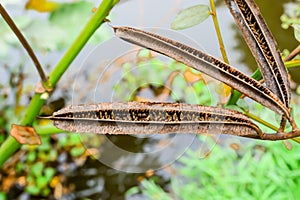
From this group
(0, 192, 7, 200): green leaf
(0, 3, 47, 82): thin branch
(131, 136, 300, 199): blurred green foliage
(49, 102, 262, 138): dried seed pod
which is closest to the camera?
(49, 102, 262, 138): dried seed pod

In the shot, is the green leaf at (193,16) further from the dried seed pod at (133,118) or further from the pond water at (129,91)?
the pond water at (129,91)

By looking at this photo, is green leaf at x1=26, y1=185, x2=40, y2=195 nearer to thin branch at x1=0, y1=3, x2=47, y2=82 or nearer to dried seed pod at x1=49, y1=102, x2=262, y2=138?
thin branch at x1=0, y1=3, x2=47, y2=82

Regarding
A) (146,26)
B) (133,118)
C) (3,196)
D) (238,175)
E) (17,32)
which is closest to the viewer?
(133,118)

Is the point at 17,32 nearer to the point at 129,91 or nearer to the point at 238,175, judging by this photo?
the point at 129,91

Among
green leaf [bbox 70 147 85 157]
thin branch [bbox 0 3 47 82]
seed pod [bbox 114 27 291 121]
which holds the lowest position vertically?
seed pod [bbox 114 27 291 121]

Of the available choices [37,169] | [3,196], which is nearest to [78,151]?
[37,169]

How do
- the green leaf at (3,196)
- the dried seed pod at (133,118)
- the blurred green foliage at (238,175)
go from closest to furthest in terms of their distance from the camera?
the dried seed pod at (133,118)
the blurred green foliage at (238,175)
the green leaf at (3,196)

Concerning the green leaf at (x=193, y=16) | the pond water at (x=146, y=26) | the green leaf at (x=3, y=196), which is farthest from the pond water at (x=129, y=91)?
the green leaf at (x=193, y=16)

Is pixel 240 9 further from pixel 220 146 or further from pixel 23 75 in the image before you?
pixel 23 75

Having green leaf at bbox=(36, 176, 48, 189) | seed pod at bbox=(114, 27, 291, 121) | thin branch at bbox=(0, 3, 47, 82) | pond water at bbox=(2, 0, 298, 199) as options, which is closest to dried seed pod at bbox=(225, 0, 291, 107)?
seed pod at bbox=(114, 27, 291, 121)
